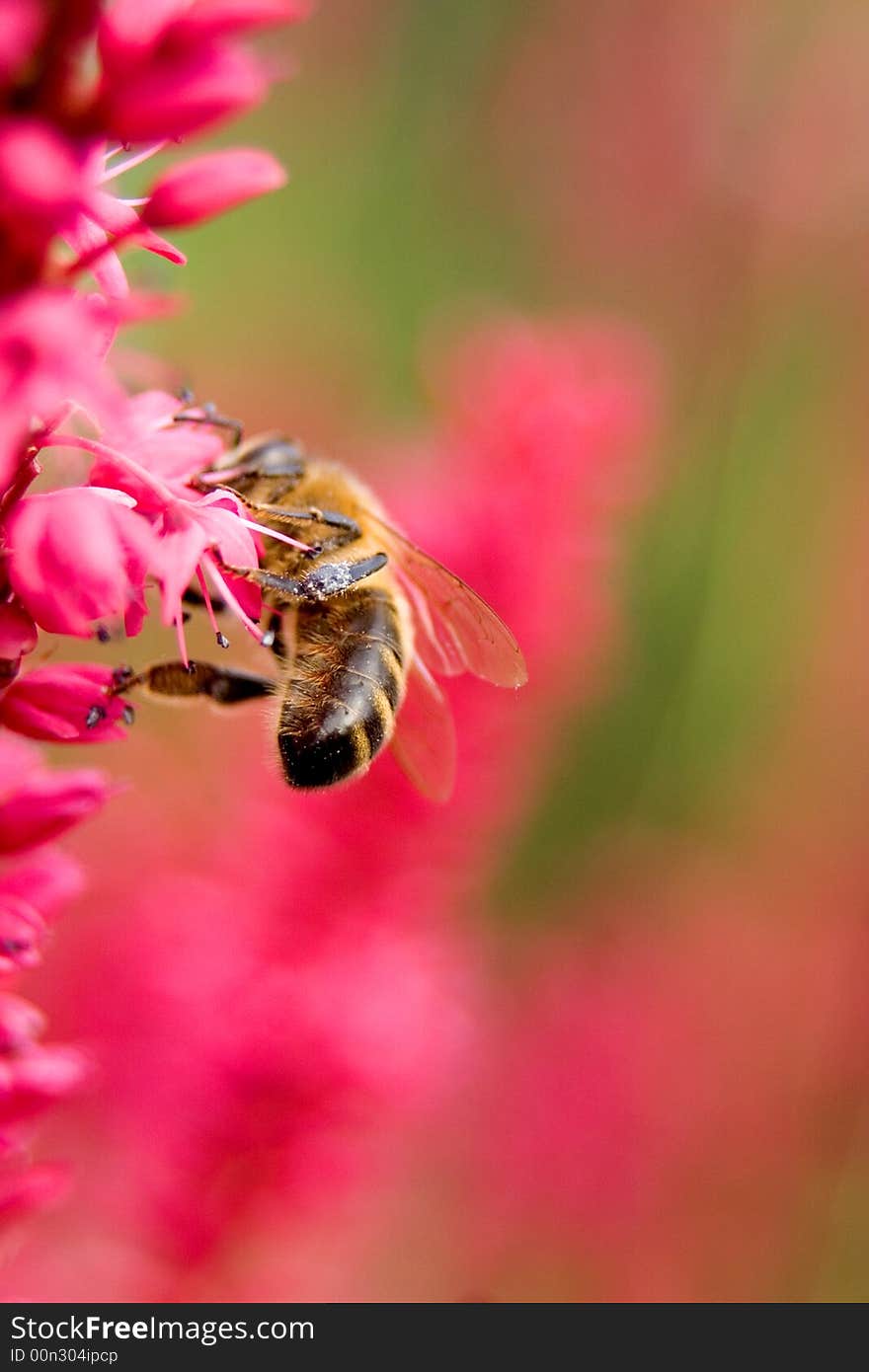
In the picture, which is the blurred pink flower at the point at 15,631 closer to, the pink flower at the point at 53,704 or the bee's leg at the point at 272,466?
the pink flower at the point at 53,704

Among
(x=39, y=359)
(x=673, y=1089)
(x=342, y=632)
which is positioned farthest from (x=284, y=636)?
(x=673, y=1089)

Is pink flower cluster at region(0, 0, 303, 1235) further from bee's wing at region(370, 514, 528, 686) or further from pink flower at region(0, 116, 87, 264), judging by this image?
bee's wing at region(370, 514, 528, 686)

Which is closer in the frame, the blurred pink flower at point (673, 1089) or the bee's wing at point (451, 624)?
the bee's wing at point (451, 624)

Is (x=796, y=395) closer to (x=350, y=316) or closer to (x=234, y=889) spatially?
(x=350, y=316)

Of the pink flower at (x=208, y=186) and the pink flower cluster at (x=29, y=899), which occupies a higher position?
the pink flower at (x=208, y=186)

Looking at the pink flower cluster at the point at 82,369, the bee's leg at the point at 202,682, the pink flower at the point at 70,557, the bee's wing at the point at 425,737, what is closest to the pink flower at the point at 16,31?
the pink flower cluster at the point at 82,369

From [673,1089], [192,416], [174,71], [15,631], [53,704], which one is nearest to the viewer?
[174,71]

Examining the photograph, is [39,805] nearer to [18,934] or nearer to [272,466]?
[18,934]
